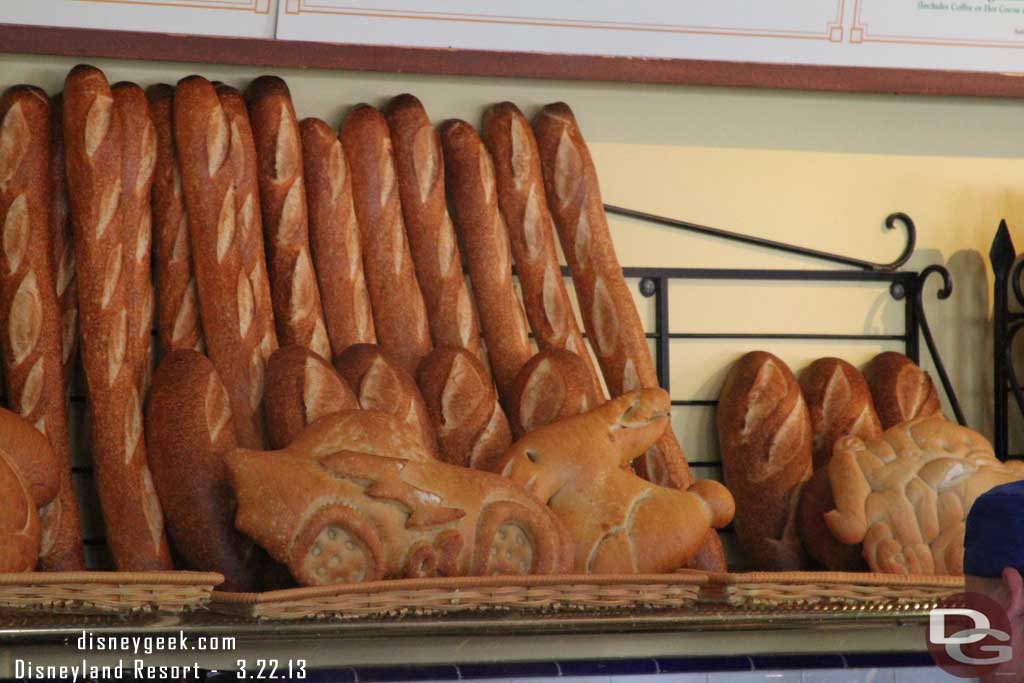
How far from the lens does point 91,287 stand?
5.49 feet

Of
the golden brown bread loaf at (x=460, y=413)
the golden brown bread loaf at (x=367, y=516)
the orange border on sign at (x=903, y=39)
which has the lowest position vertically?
the golden brown bread loaf at (x=367, y=516)

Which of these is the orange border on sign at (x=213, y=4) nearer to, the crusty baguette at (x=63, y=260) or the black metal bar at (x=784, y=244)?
the crusty baguette at (x=63, y=260)

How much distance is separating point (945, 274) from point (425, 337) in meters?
0.91

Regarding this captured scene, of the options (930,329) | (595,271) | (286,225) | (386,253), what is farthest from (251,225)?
(930,329)

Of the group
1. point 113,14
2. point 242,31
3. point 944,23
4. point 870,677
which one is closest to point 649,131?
point 944,23

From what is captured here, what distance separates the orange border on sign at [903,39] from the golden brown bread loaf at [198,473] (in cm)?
117

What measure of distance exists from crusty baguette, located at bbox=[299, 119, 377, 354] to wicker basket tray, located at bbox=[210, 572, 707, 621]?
0.48 metres

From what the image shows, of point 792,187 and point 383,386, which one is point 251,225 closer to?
point 383,386

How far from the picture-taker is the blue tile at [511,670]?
1.34 metres

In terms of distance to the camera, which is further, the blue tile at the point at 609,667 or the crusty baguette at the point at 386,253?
the crusty baguette at the point at 386,253

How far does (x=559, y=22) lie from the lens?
1939 mm

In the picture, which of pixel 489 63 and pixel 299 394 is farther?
pixel 489 63

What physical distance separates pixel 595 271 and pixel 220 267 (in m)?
0.57

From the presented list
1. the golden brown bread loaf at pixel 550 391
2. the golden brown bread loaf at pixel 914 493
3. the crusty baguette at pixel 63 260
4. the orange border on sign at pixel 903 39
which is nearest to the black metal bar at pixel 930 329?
the golden brown bread loaf at pixel 914 493
